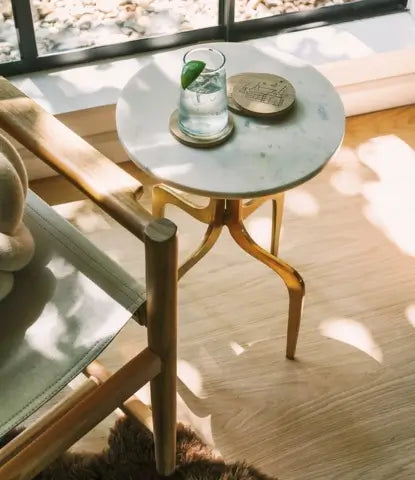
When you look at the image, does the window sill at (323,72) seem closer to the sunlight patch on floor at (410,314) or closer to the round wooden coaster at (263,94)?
the round wooden coaster at (263,94)

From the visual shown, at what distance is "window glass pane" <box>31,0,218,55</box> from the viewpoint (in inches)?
70.3

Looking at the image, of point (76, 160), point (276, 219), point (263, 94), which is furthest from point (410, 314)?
point (76, 160)

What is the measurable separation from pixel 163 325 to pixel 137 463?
16.0 inches

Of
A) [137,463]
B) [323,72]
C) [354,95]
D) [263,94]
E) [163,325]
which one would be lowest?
[137,463]

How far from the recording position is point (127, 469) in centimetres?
126

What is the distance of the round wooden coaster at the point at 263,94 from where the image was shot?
120cm

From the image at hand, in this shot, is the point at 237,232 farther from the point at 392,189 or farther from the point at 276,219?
the point at 392,189

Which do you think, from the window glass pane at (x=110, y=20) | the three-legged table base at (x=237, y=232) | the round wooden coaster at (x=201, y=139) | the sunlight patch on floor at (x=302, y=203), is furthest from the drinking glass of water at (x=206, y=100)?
the window glass pane at (x=110, y=20)

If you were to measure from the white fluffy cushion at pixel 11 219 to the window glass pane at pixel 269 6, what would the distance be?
3.41 ft

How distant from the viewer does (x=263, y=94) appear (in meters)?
1.22

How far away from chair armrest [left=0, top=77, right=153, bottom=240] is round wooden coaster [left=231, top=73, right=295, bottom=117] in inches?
11.7

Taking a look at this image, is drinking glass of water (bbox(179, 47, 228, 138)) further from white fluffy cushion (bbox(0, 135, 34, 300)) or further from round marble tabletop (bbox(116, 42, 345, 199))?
white fluffy cushion (bbox(0, 135, 34, 300))

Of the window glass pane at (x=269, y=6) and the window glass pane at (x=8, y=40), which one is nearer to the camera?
the window glass pane at (x=8, y=40)

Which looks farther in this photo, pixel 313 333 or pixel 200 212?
pixel 313 333
